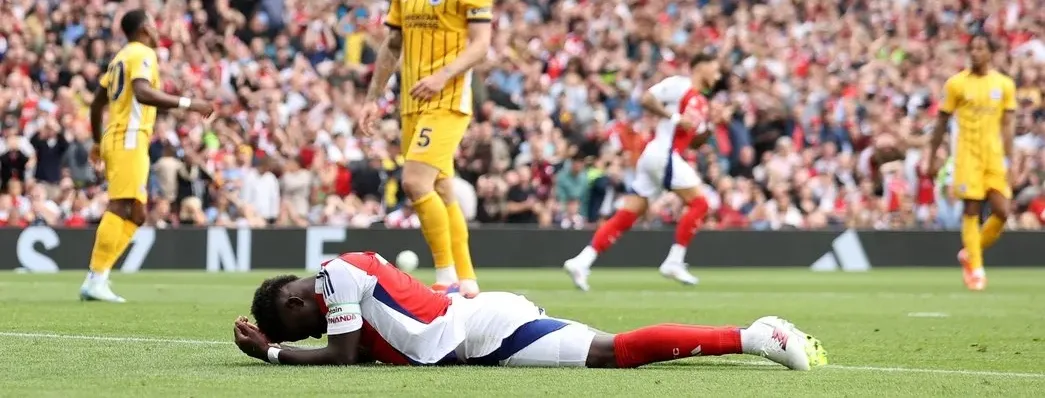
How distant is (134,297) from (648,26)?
16527 millimetres

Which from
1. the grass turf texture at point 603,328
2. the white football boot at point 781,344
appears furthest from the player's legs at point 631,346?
the grass turf texture at point 603,328

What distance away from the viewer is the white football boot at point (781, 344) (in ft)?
25.6

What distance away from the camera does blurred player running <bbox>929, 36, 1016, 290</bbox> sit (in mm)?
16891

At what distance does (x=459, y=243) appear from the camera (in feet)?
38.2

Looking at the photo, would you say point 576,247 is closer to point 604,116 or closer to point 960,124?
point 604,116

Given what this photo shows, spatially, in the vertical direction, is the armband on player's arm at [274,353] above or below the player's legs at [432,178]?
below

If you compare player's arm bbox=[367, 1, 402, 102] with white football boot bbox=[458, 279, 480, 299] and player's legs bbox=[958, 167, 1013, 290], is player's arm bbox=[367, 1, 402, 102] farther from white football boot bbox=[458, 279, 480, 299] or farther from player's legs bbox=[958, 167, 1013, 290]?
player's legs bbox=[958, 167, 1013, 290]

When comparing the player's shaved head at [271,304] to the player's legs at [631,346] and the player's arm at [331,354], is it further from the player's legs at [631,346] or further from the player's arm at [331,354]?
the player's legs at [631,346]

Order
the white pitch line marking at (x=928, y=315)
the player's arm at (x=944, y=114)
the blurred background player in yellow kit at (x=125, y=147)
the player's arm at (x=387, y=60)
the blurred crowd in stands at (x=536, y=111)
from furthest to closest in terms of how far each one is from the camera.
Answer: the blurred crowd in stands at (x=536, y=111), the player's arm at (x=944, y=114), the blurred background player in yellow kit at (x=125, y=147), the white pitch line marking at (x=928, y=315), the player's arm at (x=387, y=60)

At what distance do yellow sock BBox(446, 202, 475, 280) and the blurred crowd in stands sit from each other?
37.2ft

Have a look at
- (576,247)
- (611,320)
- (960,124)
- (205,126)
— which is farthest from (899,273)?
(611,320)

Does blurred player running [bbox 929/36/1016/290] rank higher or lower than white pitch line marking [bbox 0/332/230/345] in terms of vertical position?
higher

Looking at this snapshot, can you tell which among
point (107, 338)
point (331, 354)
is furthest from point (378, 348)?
point (107, 338)

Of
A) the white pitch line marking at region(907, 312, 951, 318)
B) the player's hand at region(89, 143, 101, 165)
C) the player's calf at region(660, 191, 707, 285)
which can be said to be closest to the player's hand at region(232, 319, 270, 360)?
the player's hand at region(89, 143, 101, 165)
